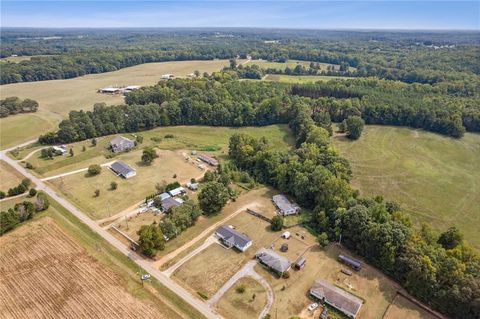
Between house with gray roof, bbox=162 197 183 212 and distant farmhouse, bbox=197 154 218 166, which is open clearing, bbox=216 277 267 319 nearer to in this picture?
house with gray roof, bbox=162 197 183 212

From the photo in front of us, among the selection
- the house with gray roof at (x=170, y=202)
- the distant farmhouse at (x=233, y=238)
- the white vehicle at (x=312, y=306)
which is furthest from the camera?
the house with gray roof at (x=170, y=202)

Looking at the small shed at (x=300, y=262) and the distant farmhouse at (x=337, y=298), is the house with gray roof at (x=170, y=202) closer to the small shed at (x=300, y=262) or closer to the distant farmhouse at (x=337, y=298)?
the small shed at (x=300, y=262)

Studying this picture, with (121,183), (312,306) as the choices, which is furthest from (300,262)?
(121,183)

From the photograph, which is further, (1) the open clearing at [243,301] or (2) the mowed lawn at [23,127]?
(2) the mowed lawn at [23,127]

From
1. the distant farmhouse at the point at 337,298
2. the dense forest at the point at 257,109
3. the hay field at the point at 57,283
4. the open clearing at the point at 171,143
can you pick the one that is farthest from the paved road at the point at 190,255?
the dense forest at the point at 257,109

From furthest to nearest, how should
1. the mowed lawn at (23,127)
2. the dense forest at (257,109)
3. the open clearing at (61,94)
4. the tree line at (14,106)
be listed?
the tree line at (14,106) < the open clearing at (61,94) < the dense forest at (257,109) < the mowed lawn at (23,127)

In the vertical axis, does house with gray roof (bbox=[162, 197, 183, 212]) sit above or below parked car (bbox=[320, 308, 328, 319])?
above

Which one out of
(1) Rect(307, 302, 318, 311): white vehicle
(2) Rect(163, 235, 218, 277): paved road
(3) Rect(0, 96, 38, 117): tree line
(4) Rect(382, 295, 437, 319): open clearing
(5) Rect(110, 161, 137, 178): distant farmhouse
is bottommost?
(4) Rect(382, 295, 437, 319): open clearing

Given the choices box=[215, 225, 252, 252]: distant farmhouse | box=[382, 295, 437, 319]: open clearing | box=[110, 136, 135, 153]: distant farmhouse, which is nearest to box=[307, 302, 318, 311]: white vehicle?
box=[382, 295, 437, 319]: open clearing
